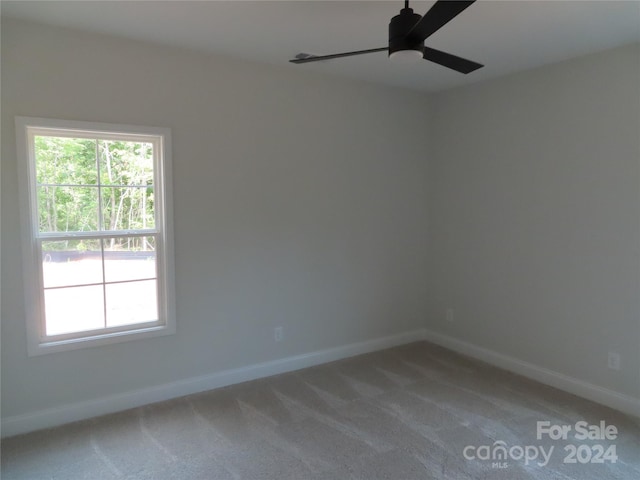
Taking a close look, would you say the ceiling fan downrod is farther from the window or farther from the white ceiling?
the window

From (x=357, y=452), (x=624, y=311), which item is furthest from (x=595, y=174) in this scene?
(x=357, y=452)

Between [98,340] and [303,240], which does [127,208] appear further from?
[303,240]

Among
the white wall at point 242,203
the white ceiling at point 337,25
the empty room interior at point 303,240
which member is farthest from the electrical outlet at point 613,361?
the white ceiling at point 337,25

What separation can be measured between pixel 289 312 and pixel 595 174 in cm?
258

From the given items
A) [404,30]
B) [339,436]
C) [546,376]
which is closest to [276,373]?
[339,436]

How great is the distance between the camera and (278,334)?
3.55 m

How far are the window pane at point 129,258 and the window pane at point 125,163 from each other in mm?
413

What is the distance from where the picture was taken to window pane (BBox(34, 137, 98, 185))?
8.80 feet

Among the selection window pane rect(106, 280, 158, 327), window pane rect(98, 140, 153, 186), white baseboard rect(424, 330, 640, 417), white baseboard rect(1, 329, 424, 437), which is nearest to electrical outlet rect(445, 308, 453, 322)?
white baseboard rect(424, 330, 640, 417)

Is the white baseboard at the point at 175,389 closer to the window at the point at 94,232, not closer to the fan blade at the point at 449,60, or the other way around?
the window at the point at 94,232

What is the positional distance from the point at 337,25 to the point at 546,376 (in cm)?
307

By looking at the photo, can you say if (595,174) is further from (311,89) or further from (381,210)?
(311,89)

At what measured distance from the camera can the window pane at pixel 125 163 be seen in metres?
2.86

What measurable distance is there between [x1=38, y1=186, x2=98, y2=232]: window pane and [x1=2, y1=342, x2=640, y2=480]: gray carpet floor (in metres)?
1.31
